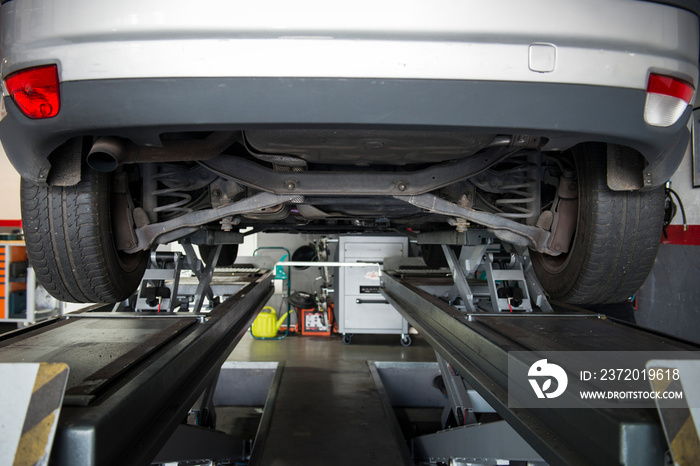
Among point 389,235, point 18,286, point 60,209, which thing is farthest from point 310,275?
point 60,209

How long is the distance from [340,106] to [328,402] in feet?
9.77

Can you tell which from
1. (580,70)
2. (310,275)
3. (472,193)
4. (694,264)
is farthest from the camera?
(310,275)

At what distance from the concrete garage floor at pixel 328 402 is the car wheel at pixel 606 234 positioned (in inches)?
59.8

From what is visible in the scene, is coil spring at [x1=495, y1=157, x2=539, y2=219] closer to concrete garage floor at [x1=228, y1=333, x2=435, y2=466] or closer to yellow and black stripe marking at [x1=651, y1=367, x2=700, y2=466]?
yellow and black stripe marking at [x1=651, y1=367, x2=700, y2=466]

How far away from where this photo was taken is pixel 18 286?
5332mm

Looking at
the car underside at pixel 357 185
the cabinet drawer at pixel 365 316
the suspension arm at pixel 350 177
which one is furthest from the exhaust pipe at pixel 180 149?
the cabinet drawer at pixel 365 316

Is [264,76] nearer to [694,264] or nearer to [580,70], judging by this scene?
[580,70]

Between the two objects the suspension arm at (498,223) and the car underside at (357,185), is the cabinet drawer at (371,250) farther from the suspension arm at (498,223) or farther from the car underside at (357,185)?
the suspension arm at (498,223)

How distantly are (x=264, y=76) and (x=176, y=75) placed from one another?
185 mm

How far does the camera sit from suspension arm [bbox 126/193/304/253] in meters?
1.52

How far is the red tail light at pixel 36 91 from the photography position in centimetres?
89

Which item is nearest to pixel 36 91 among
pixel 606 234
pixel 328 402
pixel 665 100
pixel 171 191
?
pixel 171 191

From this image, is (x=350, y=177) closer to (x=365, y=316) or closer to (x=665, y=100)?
(x=665, y=100)

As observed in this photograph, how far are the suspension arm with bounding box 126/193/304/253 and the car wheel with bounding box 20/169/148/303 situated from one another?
0.39 ft
